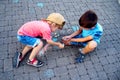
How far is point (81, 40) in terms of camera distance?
2.87 m

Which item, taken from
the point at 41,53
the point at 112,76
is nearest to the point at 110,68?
the point at 112,76

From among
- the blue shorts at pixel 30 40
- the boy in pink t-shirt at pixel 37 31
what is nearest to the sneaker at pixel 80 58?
the boy in pink t-shirt at pixel 37 31

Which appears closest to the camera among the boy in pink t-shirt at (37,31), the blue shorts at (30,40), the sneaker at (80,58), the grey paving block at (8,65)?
the boy in pink t-shirt at (37,31)

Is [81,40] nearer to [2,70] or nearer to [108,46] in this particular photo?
[108,46]

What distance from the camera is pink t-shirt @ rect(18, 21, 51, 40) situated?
2.49m

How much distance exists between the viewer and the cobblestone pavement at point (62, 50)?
8.89 feet

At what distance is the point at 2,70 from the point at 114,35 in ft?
7.18

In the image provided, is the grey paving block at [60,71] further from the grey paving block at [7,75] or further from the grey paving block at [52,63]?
the grey paving block at [7,75]

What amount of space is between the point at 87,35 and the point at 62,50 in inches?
20.5

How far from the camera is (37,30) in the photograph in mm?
2545

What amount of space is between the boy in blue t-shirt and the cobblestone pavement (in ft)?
0.42

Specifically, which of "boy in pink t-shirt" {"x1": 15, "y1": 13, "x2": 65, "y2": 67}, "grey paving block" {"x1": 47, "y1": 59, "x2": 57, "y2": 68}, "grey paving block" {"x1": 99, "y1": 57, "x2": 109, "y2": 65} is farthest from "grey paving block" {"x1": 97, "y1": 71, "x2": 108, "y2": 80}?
"boy in pink t-shirt" {"x1": 15, "y1": 13, "x2": 65, "y2": 67}

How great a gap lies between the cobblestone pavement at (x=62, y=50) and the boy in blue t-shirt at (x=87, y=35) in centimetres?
13

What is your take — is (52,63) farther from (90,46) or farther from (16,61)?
(90,46)
